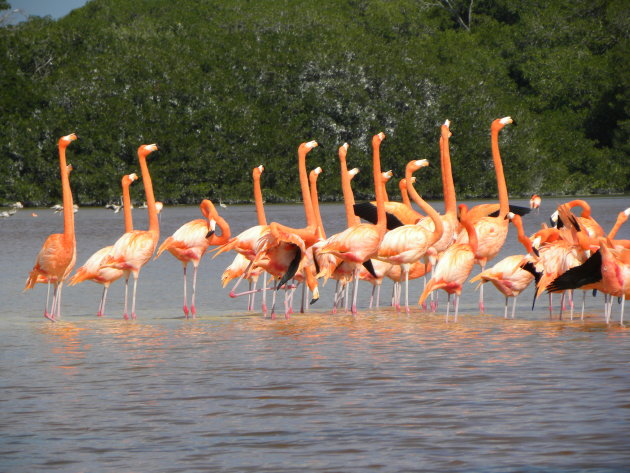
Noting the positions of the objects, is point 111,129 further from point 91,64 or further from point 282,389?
point 282,389

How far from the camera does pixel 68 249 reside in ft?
41.6

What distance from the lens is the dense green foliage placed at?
2067 inches

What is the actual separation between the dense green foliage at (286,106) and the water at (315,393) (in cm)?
4059

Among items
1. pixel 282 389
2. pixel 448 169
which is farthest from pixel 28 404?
pixel 448 169

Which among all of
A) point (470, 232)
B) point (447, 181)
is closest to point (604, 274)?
point (470, 232)

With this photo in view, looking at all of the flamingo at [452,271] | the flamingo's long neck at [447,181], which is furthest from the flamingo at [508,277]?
the flamingo's long neck at [447,181]

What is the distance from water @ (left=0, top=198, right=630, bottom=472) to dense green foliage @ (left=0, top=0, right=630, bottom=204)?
40.6 metres

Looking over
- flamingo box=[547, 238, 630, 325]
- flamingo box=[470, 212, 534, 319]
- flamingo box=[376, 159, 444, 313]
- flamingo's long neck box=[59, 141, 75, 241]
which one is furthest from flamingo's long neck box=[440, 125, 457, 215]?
flamingo's long neck box=[59, 141, 75, 241]

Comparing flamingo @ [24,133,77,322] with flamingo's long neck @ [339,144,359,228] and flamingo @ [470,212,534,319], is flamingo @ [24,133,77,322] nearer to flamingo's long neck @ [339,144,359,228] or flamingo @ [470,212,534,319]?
flamingo's long neck @ [339,144,359,228]

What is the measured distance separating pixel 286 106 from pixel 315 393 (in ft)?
160

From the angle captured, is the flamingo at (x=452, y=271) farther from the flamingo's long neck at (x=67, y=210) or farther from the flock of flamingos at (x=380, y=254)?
the flamingo's long neck at (x=67, y=210)

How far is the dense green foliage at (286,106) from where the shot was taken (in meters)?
52.5

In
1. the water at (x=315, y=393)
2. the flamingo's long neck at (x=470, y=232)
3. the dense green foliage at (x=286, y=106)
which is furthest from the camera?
the dense green foliage at (x=286, y=106)

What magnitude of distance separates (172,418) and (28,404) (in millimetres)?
1031
